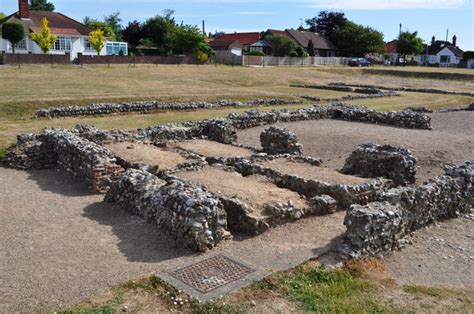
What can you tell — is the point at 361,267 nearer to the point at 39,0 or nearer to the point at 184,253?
the point at 184,253

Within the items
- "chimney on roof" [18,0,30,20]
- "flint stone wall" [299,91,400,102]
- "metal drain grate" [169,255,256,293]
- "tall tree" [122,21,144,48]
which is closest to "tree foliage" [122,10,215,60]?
"tall tree" [122,21,144,48]

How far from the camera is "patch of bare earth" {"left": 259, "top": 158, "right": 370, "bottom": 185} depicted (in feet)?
37.8

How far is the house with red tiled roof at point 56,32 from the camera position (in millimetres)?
59397

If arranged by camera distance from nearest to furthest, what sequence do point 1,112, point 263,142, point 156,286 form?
1. point 156,286
2. point 263,142
3. point 1,112

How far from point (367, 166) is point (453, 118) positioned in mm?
15107

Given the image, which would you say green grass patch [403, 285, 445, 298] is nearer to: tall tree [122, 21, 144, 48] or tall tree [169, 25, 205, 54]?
tall tree [169, 25, 205, 54]

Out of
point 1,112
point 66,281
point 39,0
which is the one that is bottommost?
point 66,281

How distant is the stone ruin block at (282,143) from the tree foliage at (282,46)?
66434 millimetres

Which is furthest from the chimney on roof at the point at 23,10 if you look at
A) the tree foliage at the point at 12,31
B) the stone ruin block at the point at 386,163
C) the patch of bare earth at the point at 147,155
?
the stone ruin block at the point at 386,163

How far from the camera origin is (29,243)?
8.40 m

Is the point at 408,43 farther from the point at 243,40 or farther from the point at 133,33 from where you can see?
the point at 133,33

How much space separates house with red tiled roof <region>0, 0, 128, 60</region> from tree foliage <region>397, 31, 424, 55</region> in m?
57.7

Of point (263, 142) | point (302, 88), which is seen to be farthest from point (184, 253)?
point (302, 88)

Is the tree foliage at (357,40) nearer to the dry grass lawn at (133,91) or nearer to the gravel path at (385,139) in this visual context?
the dry grass lawn at (133,91)
